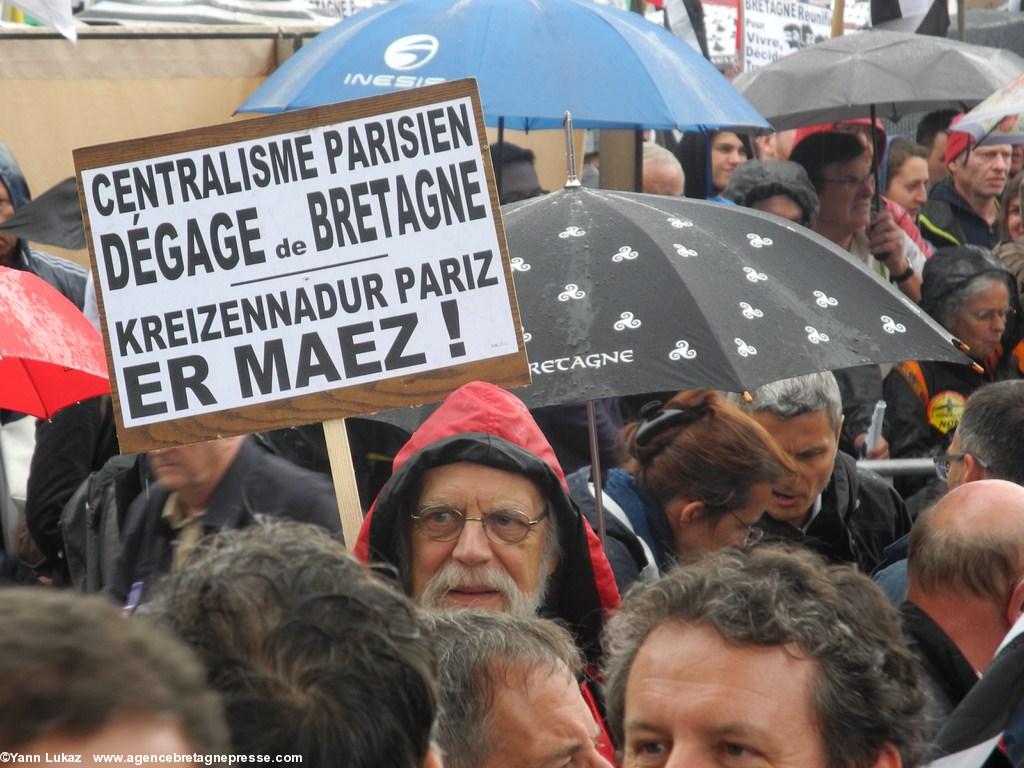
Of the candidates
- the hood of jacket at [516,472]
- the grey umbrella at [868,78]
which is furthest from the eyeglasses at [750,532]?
the grey umbrella at [868,78]

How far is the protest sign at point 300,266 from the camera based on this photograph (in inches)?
125

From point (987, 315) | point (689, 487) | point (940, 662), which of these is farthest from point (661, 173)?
point (940, 662)

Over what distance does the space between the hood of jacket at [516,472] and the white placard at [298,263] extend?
35cm

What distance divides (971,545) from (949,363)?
2785mm

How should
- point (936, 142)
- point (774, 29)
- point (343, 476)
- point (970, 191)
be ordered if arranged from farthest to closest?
1. point (774, 29)
2. point (936, 142)
3. point (970, 191)
4. point (343, 476)

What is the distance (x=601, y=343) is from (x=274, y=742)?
1.96 metres

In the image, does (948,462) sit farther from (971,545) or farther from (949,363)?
(949,363)

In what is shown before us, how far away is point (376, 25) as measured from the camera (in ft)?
18.3

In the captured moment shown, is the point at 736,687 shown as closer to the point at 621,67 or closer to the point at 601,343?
the point at 601,343

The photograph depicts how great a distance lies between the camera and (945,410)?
6000mm

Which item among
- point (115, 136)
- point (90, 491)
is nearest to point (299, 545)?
point (90, 491)

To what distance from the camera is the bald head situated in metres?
3.45

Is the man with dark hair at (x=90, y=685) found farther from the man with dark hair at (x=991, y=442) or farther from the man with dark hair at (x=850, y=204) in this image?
the man with dark hair at (x=850, y=204)

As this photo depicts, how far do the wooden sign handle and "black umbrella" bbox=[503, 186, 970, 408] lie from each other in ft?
1.62
